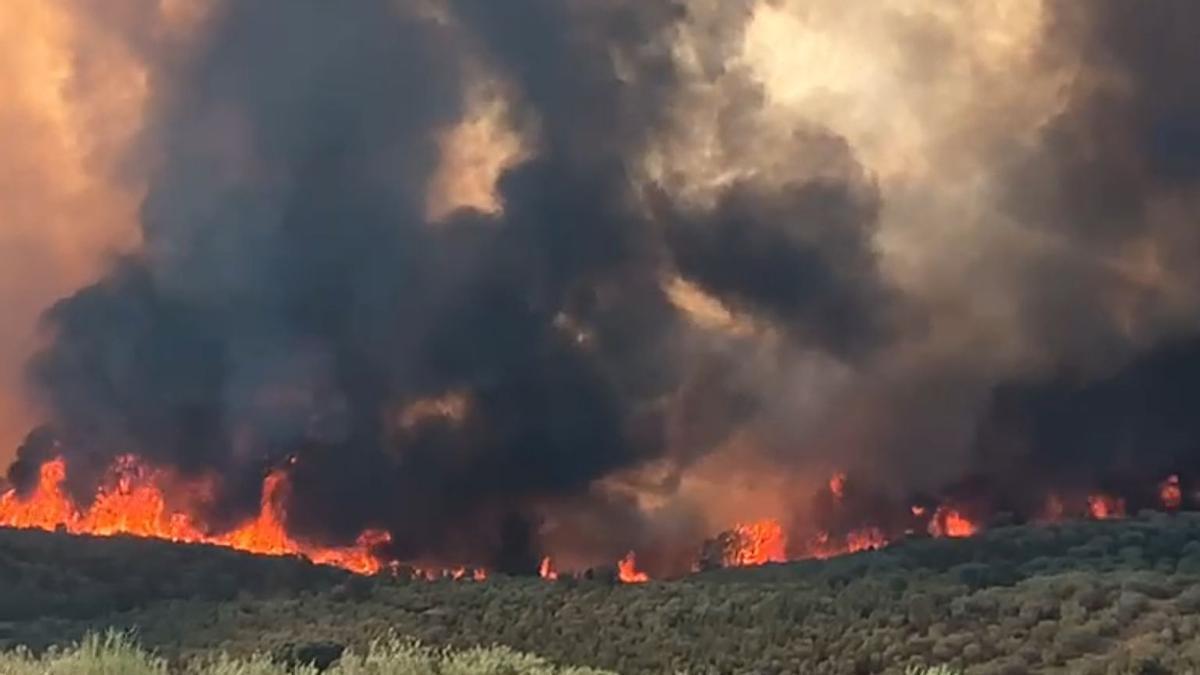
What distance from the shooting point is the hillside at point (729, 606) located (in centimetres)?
4834

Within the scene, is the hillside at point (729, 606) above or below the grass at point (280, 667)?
above

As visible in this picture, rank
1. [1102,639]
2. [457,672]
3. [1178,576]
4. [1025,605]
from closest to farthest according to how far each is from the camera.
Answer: [457,672] → [1102,639] → [1025,605] → [1178,576]

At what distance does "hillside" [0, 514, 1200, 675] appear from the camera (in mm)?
48344

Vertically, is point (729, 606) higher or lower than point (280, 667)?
higher

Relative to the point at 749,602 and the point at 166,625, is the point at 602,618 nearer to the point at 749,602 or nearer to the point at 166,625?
the point at 749,602

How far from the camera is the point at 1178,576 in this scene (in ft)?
184

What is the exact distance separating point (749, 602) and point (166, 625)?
70.7 ft

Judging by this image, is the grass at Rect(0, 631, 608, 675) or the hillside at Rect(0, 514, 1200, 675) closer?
the grass at Rect(0, 631, 608, 675)

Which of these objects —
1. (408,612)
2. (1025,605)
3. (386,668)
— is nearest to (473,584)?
(408,612)

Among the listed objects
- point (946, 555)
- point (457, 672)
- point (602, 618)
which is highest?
point (946, 555)

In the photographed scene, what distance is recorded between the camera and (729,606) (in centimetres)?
5772

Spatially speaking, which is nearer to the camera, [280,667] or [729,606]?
[280,667]

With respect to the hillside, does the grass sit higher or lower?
lower

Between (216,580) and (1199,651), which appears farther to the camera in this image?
(216,580)
